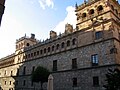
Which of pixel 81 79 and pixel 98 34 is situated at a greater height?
pixel 98 34

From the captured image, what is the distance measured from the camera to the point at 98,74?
2328 centimetres

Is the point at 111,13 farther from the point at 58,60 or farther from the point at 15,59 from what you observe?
the point at 15,59

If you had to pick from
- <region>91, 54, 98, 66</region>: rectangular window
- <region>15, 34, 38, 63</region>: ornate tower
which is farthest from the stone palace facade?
<region>15, 34, 38, 63</region>: ornate tower

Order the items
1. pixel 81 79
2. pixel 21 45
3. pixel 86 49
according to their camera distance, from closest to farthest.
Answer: pixel 81 79
pixel 86 49
pixel 21 45

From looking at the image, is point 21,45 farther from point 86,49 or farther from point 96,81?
point 96,81

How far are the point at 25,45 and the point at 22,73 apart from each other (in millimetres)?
6853

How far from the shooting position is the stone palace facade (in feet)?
76.3

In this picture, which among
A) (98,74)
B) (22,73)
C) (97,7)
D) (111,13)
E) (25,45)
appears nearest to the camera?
(98,74)

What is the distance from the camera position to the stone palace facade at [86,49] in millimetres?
23266

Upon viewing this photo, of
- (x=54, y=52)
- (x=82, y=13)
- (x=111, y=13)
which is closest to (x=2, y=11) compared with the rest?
(x=111, y=13)

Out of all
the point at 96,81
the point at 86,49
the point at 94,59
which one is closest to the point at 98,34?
the point at 86,49

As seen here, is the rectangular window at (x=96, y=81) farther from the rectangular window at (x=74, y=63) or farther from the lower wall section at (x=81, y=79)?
the rectangular window at (x=74, y=63)

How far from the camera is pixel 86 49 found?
85.0 ft

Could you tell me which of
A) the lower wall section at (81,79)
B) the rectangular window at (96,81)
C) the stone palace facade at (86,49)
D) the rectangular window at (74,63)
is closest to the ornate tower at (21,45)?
the stone palace facade at (86,49)
